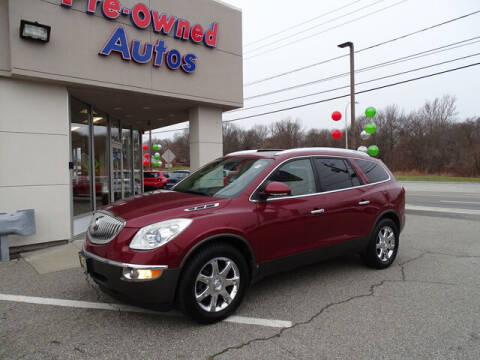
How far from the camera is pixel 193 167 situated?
9.96 metres

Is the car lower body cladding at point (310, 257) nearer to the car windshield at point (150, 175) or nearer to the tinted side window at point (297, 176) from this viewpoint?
the tinted side window at point (297, 176)

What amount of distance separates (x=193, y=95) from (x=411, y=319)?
7149mm

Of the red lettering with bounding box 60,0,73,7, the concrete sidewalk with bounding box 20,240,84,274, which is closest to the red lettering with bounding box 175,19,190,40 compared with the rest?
the red lettering with bounding box 60,0,73,7

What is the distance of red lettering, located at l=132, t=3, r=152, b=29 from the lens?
7.56 m

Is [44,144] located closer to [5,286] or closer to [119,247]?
[5,286]

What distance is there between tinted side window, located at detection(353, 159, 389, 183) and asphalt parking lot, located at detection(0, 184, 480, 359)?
4.57ft

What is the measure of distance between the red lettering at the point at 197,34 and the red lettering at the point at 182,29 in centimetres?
16

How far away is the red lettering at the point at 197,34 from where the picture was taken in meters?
8.62

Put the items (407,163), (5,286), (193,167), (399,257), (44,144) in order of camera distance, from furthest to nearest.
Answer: (407,163), (193,167), (44,144), (399,257), (5,286)

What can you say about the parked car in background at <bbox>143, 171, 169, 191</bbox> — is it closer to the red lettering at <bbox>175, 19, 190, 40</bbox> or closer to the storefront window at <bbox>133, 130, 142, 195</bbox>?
the storefront window at <bbox>133, 130, 142, 195</bbox>

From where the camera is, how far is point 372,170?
524 centimetres

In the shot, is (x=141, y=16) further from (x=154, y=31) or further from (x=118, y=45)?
(x=118, y=45)

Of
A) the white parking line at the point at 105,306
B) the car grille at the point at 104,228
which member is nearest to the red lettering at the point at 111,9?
the car grille at the point at 104,228

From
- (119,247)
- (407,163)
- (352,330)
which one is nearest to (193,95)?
(119,247)
